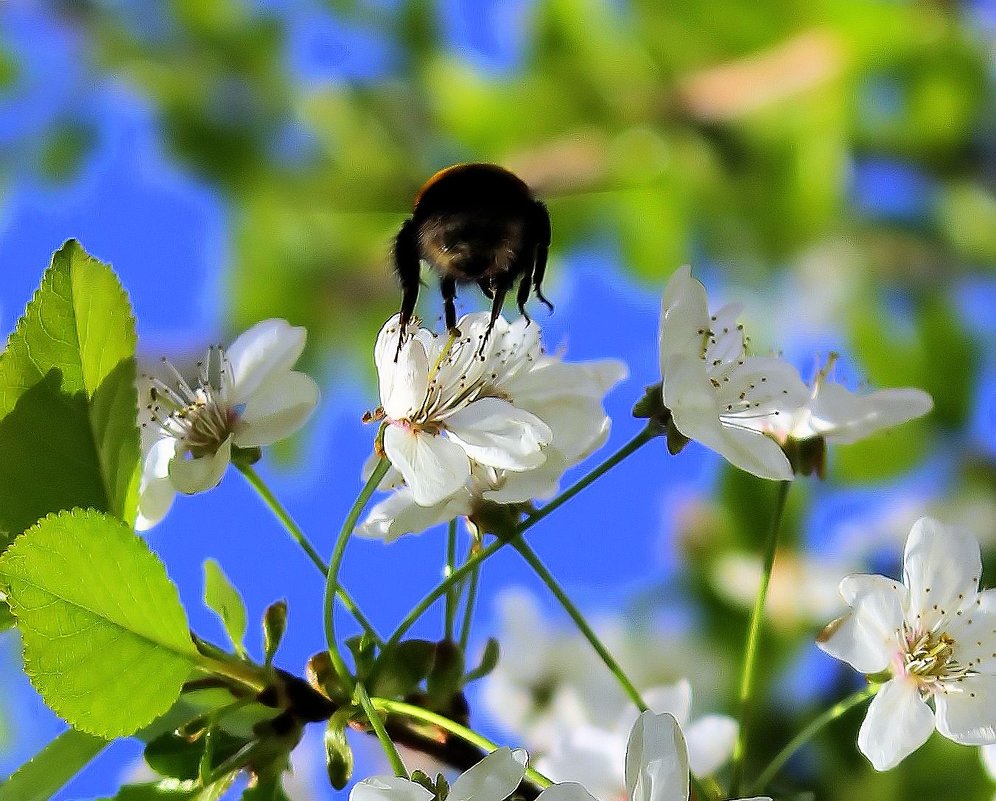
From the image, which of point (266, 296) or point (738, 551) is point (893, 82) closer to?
point (738, 551)

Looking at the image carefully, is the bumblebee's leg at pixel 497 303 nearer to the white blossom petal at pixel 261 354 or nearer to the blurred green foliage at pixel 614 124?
the white blossom petal at pixel 261 354

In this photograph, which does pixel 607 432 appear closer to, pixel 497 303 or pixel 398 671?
pixel 497 303

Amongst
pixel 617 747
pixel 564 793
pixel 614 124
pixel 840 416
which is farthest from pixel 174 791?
pixel 614 124

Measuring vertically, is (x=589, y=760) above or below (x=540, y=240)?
below

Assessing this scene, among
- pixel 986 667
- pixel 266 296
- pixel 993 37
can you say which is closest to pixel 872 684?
pixel 986 667

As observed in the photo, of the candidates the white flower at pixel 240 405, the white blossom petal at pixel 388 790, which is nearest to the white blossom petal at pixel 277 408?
the white flower at pixel 240 405
